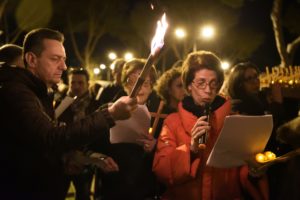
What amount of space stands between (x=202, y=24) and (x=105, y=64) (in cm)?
2981

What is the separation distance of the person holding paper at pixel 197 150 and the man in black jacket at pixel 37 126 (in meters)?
0.83

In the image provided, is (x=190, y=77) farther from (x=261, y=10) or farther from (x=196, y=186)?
(x=261, y=10)

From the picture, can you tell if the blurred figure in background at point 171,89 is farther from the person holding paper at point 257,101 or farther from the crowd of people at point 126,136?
the person holding paper at point 257,101

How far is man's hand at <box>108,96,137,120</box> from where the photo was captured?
8.80 feet

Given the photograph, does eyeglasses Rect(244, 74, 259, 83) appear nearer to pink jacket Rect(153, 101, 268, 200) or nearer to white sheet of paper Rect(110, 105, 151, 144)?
white sheet of paper Rect(110, 105, 151, 144)

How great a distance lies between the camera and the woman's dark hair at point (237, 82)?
15.7ft

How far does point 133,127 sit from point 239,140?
1273 mm

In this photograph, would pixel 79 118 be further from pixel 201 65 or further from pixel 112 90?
pixel 112 90

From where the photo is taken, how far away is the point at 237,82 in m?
5.08

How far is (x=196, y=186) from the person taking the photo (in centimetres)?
338

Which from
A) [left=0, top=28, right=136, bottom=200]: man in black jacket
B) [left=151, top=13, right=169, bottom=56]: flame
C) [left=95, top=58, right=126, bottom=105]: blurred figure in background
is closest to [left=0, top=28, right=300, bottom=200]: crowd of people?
[left=0, top=28, right=136, bottom=200]: man in black jacket

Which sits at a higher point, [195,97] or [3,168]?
[195,97]

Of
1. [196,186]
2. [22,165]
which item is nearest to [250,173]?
[196,186]

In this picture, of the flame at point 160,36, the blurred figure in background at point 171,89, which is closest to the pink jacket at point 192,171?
the flame at point 160,36
